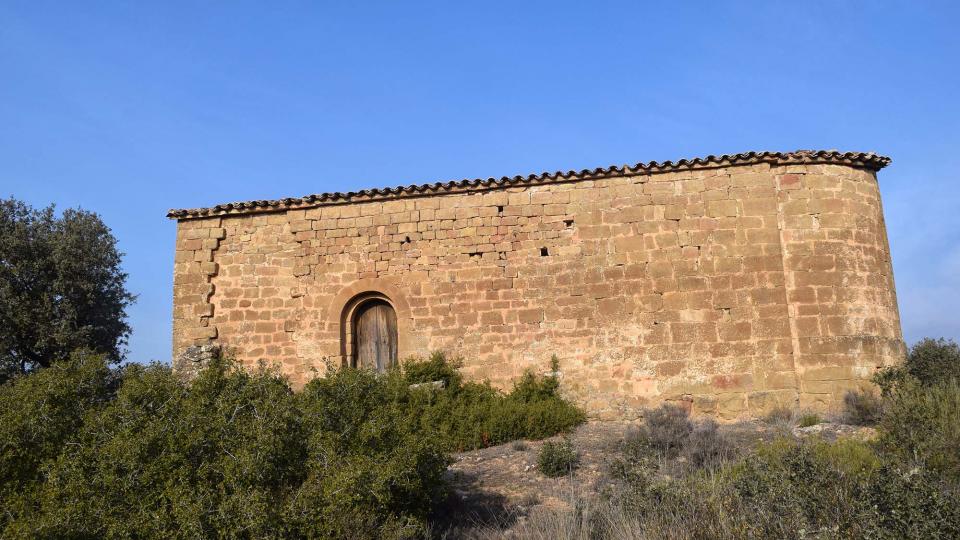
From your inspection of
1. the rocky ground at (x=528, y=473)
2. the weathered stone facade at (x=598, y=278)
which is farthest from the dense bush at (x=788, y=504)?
the weathered stone facade at (x=598, y=278)

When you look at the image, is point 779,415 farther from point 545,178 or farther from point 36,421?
point 36,421

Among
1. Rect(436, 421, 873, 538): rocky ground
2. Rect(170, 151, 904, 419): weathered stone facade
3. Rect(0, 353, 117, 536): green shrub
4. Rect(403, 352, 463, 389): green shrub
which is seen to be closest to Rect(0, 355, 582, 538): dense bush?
Rect(0, 353, 117, 536): green shrub

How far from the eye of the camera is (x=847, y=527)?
5.92m

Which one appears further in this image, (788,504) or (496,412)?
(496,412)

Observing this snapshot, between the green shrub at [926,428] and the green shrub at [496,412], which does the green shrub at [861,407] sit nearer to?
the green shrub at [926,428]

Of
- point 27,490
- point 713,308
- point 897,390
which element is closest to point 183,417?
point 27,490

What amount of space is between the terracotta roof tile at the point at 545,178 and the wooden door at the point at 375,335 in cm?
196

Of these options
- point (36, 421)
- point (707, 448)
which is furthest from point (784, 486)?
point (36, 421)

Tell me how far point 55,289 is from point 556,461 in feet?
40.6

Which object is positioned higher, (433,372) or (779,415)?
(433,372)

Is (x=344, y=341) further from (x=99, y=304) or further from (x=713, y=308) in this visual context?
(x=99, y=304)

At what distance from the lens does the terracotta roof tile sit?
12.4 metres

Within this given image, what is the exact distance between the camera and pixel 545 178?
13.0 metres

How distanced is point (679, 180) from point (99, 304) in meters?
13.2
